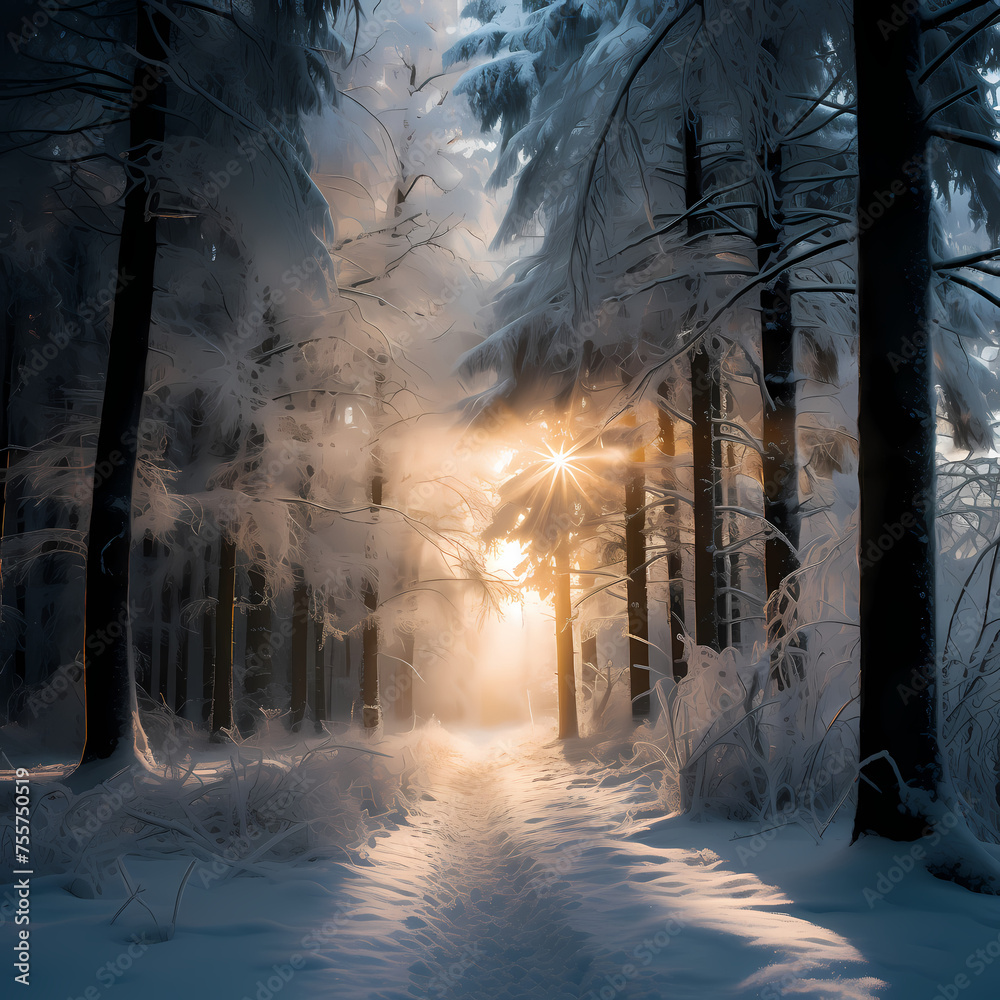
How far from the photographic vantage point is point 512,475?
11992 mm

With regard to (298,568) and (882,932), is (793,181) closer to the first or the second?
(882,932)

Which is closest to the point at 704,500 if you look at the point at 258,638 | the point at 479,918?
the point at 479,918

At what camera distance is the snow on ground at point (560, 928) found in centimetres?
243

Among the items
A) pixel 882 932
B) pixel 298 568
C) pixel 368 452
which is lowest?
pixel 882 932

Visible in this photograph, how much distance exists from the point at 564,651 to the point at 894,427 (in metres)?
9.97

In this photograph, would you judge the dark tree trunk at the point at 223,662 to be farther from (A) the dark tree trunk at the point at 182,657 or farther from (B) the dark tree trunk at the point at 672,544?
(B) the dark tree trunk at the point at 672,544

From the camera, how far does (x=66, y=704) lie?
11.5 m

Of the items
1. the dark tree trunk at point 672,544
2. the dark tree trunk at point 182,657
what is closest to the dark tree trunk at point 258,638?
the dark tree trunk at point 182,657

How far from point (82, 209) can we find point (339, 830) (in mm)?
9840

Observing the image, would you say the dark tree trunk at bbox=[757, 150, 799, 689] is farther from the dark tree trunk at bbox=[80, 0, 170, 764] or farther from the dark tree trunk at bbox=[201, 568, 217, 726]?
the dark tree trunk at bbox=[201, 568, 217, 726]

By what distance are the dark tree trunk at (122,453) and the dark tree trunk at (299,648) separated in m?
6.25

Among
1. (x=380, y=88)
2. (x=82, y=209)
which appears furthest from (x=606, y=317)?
(x=380, y=88)

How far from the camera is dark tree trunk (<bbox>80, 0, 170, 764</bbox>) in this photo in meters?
6.24

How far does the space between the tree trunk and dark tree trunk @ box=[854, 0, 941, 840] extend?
8.15m
